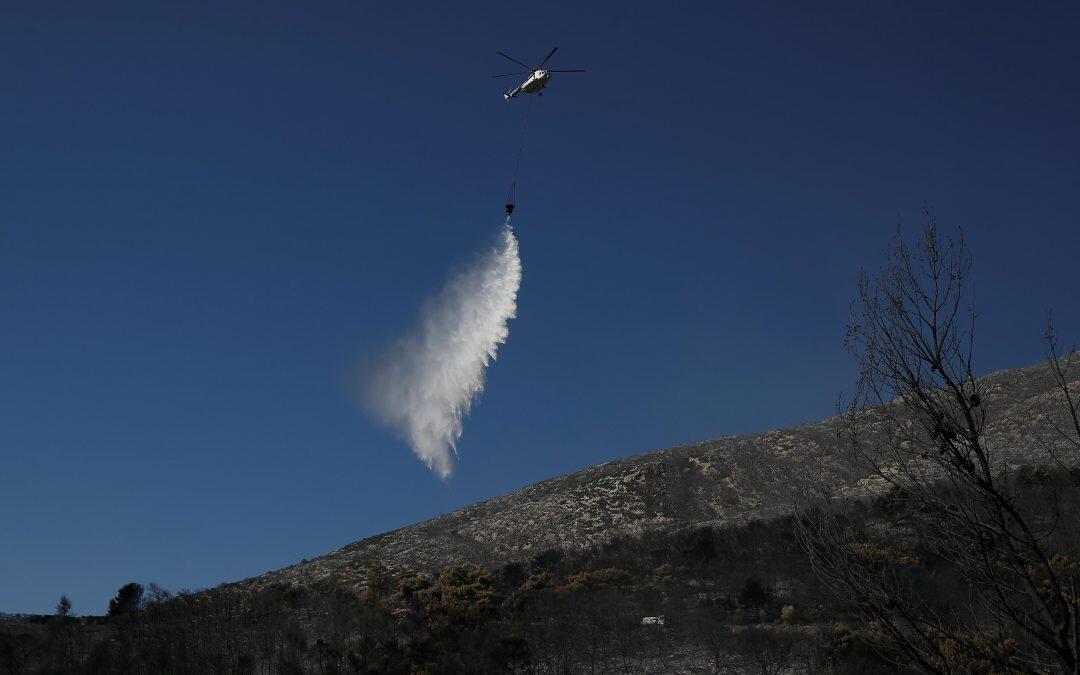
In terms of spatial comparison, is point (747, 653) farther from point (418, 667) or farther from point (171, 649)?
point (171, 649)

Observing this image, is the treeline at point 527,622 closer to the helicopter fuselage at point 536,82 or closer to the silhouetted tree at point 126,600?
the silhouetted tree at point 126,600

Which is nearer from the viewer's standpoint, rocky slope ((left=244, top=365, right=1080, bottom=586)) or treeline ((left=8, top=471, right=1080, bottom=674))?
treeline ((left=8, top=471, right=1080, bottom=674))

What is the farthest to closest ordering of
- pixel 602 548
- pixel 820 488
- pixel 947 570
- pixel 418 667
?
pixel 602 548, pixel 947 570, pixel 418 667, pixel 820 488

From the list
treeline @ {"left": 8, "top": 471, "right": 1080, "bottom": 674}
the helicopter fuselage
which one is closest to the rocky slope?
treeline @ {"left": 8, "top": 471, "right": 1080, "bottom": 674}

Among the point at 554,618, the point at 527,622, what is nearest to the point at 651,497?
the point at 554,618

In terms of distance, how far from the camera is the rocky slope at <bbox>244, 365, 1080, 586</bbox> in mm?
84125

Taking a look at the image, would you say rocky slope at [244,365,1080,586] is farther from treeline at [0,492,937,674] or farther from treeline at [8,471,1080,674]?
treeline at [0,492,937,674]

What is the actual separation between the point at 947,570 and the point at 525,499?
54488mm

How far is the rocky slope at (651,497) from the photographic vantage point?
276 feet

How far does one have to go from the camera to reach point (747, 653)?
4812cm

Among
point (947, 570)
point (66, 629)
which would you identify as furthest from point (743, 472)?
point (66, 629)

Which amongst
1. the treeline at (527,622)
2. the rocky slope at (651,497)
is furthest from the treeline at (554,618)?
the rocky slope at (651,497)

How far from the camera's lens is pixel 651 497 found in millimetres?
95500

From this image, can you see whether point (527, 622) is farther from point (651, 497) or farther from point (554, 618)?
point (651, 497)
